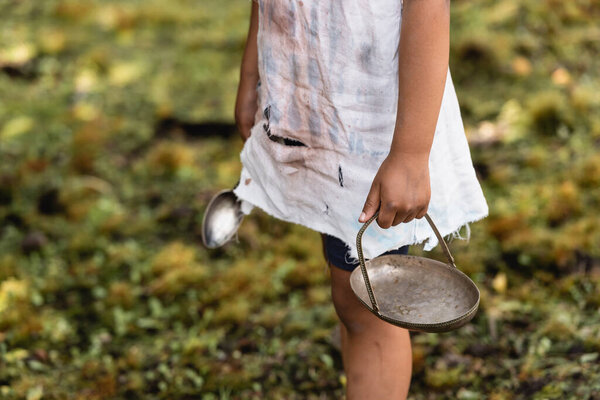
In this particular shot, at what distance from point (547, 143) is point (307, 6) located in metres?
2.46

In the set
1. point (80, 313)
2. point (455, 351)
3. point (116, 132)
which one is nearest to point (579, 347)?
point (455, 351)

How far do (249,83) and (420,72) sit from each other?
Answer: 63cm

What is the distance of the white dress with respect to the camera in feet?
4.33

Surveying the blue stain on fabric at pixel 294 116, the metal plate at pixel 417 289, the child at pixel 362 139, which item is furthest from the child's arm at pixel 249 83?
the metal plate at pixel 417 289

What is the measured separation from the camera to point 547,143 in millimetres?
3408

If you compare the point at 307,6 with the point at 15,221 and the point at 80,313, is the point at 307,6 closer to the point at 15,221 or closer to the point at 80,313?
the point at 80,313

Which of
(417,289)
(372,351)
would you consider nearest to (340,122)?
(417,289)

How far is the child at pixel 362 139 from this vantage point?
1.29 metres

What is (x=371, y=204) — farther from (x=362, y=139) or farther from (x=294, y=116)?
(x=294, y=116)

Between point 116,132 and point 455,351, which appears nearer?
point 455,351

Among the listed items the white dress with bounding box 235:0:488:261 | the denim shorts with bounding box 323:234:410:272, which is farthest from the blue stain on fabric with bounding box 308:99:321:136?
the denim shorts with bounding box 323:234:410:272

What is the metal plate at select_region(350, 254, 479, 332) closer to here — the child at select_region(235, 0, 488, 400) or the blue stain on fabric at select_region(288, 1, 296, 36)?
the child at select_region(235, 0, 488, 400)

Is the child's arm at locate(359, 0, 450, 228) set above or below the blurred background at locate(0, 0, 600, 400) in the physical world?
above

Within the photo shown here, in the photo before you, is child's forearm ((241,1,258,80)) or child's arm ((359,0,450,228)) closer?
child's arm ((359,0,450,228))
